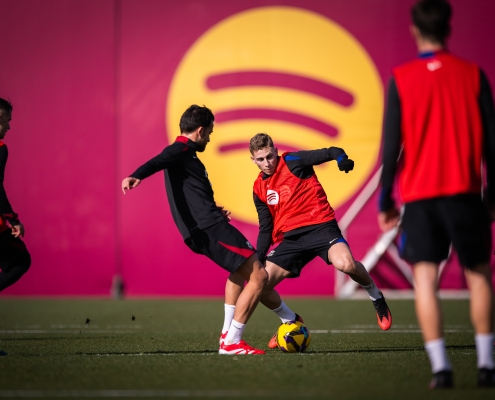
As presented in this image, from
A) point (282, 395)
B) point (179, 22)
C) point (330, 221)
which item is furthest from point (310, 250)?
point (179, 22)

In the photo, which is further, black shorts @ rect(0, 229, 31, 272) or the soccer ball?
black shorts @ rect(0, 229, 31, 272)

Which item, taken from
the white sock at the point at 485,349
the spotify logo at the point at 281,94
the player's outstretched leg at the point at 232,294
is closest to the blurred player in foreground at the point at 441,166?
the white sock at the point at 485,349

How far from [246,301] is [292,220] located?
3.58ft

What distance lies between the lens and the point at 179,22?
13.2 meters

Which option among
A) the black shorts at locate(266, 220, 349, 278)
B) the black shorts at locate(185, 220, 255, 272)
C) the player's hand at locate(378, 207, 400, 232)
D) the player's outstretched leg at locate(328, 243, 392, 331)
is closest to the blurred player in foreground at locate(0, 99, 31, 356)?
the black shorts at locate(185, 220, 255, 272)

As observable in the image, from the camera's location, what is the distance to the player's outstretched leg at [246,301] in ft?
18.3

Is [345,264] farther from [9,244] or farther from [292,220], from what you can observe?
[9,244]

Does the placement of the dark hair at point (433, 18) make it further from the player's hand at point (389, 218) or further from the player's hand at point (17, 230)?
the player's hand at point (17, 230)

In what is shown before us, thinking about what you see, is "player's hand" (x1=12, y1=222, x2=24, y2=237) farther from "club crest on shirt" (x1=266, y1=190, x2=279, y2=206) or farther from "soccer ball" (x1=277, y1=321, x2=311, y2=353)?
"soccer ball" (x1=277, y1=321, x2=311, y2=353)

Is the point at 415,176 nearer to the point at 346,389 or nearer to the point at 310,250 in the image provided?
the point at 346,389

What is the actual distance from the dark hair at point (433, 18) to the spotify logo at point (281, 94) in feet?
28.8

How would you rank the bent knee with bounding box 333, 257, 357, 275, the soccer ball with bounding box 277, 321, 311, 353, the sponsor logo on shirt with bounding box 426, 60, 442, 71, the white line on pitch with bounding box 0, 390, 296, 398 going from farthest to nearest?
the bent knee with bounding box 333, 257, 357, 275 → the soccer ball with bounding box 277, 321, 311, 353 → the sponsor logo on shirt with bounding box 426, 60, 442, 71 → the white line on pitch with bounding box 0, 390, 296, 398

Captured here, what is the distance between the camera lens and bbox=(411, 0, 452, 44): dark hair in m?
3.91

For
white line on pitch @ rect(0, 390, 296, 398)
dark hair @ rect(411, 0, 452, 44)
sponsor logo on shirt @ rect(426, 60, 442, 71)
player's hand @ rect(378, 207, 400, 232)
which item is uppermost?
dark hair @ rect(411, 0, 452, 44)
